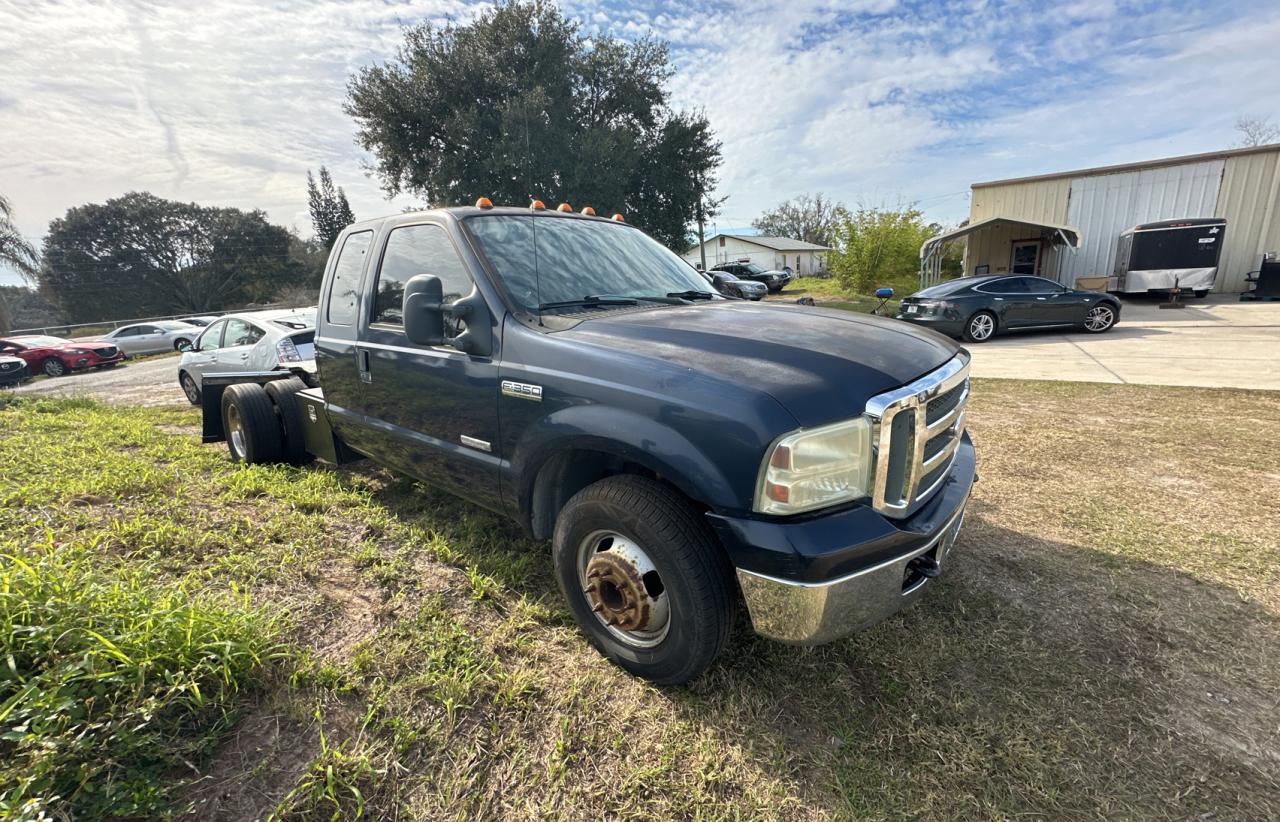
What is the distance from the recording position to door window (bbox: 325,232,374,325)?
3361 mm

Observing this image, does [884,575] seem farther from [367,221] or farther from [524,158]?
[524,158]

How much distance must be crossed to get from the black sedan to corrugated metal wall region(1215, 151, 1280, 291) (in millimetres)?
11318

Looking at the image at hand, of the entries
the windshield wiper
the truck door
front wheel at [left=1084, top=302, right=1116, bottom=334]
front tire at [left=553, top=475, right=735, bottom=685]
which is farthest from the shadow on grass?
front wheel at [left=1084, top=302, right=1116, bottom=334]

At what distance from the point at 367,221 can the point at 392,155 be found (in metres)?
19.2

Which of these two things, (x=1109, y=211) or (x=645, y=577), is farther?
(x=1109, y=211)

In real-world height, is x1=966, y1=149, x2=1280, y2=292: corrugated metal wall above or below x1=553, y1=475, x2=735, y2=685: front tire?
above

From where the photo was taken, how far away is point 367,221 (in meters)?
3.43

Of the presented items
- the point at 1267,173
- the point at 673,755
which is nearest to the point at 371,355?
the point at 673,755

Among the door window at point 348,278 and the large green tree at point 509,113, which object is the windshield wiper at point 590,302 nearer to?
the door window at point 348,278

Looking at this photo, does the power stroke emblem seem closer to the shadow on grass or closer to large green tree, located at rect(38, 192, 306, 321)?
the shadow on grass

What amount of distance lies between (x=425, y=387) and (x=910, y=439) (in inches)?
89.1

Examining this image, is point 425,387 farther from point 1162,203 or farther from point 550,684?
point 1162,203

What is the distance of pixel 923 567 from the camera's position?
1913mm

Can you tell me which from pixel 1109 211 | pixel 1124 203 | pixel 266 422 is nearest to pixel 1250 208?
pixel 1124 203
